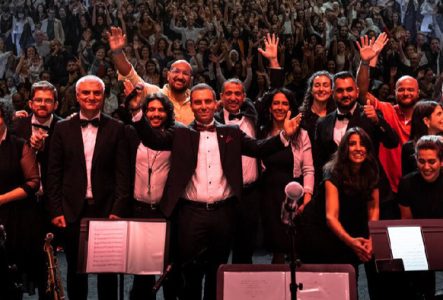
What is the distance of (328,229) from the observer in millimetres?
4719

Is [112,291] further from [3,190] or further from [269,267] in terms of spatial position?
[269,267]

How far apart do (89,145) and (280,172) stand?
118 centimetres

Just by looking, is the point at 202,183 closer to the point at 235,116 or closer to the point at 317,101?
the point at 235,116

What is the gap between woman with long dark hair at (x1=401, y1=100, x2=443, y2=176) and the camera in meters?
5.16

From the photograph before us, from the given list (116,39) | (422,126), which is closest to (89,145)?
(116,39)

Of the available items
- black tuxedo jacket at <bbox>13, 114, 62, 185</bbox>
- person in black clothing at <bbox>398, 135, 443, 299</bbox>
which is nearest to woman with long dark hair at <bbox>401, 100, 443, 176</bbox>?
person in black clothing at <bbox>398, 135, 443, 299</bbox>

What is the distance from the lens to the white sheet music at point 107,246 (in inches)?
174

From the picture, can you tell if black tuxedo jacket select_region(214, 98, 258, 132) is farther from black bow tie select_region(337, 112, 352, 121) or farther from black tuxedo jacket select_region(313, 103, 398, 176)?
black bow tie select_region(337, 112, 352, 121)

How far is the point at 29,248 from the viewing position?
4891 mm

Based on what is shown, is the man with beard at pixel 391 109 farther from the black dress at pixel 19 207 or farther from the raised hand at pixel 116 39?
the black dress at pixel 19 207

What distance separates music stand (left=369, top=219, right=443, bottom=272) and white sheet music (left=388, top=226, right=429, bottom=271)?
0.02 metres

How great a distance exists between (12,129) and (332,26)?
8.88m

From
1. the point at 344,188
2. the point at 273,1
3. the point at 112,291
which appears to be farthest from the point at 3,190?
the point at 273,1

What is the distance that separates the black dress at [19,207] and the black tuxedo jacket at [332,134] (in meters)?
1.71
